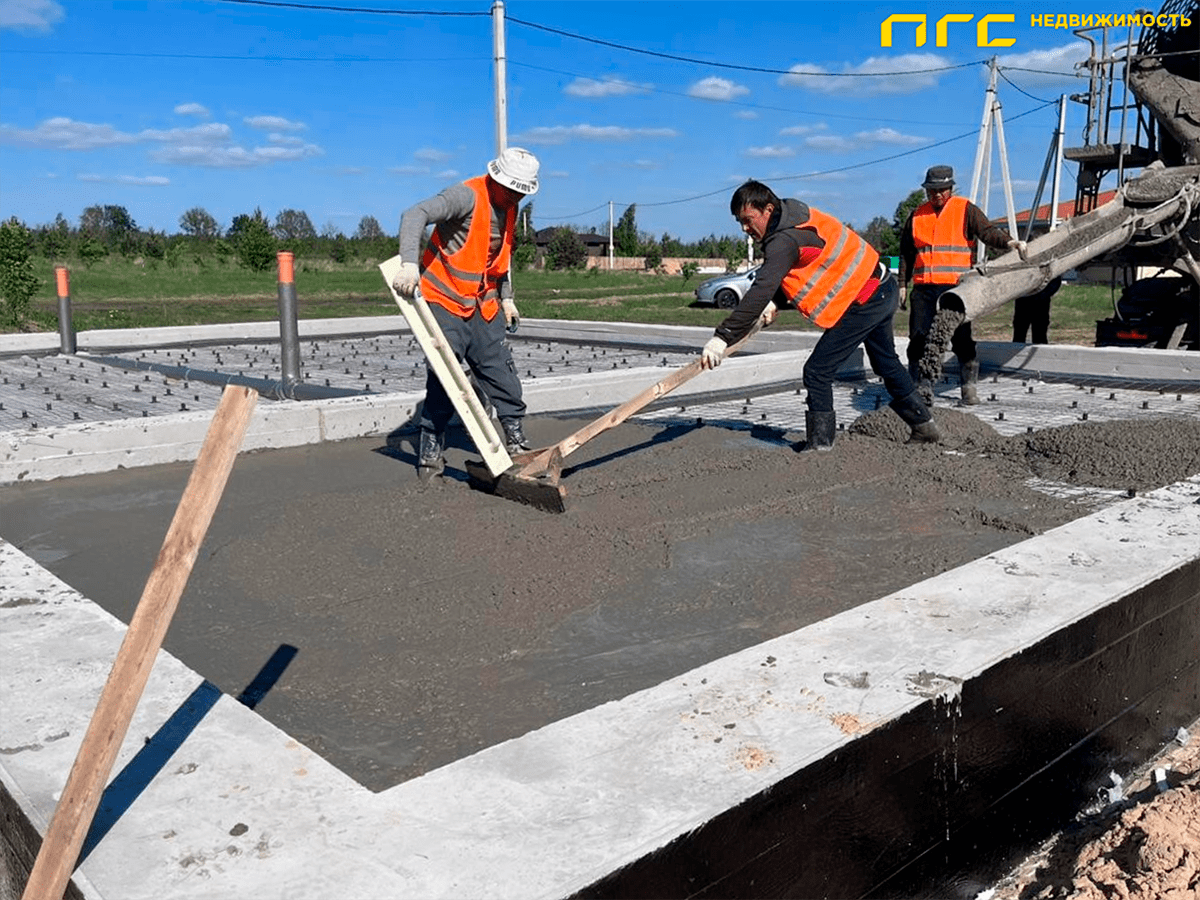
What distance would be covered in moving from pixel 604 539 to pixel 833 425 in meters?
2.21

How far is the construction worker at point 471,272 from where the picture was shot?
511 cm

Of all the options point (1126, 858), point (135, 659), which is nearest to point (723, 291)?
point (1126, 858)

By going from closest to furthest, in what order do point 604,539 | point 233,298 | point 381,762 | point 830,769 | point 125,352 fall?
1. point 830,769
2. point 381,762
3. point 604,539
4. point 125,352
5. point 233,298

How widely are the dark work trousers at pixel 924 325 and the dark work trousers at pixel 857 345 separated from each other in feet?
6.76

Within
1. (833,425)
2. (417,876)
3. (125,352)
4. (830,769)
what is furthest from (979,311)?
(125,352)

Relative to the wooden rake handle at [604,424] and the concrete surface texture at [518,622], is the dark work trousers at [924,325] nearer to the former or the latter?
the concrete surface texture at [518,622]

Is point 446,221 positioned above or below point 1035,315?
above

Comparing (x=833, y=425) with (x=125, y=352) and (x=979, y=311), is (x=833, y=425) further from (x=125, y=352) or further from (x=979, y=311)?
(x=125, y=352)

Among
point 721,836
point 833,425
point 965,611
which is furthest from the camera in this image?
point 833,425

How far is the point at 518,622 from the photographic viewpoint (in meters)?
3.42

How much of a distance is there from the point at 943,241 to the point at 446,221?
4119mm

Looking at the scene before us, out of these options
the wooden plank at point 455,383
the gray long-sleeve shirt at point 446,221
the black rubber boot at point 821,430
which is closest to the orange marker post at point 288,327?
the gray long-sleeve shirt at point 446,221

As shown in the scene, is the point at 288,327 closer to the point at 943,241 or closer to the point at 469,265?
the point at 469,265

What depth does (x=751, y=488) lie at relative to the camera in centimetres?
522
